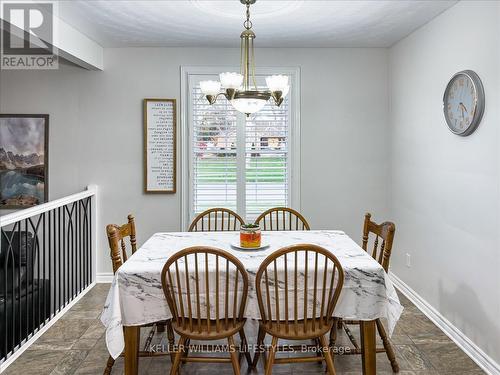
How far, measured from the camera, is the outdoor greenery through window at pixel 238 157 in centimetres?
443

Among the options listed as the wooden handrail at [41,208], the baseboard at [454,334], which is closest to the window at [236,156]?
the wooden handrail at [41,208]

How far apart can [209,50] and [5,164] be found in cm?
258

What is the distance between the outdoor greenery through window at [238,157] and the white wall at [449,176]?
1207mm

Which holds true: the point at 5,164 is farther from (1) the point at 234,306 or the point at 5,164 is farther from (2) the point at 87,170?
(1) the point at 234,306

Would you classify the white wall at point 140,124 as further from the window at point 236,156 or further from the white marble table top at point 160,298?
the white marble table top at point 160,298

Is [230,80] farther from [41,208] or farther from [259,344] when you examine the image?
[41,208]

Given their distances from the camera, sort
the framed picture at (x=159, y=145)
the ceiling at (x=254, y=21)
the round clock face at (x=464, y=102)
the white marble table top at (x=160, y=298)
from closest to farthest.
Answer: the white marble table top at (x=160, y=298) → the round clock face at (x=464, y=102) → the ceiling at (x=254, y=21) → the framed picture at (x=159, y=145)

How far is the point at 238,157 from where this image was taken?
4445mm

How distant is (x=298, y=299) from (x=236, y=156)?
92.4 inches

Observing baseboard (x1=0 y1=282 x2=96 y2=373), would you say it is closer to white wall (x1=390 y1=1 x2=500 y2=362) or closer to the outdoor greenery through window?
the outdoor greenery through window

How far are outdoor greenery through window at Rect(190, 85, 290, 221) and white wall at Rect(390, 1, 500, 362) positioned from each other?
1207 mm

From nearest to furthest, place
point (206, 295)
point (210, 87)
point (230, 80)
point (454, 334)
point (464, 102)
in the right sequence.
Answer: point (206, 295), point (230, 80), point (210, 87), point (464, 102), point (454, 334)

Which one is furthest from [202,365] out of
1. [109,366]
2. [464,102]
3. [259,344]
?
[464,102]

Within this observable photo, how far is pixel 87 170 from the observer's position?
444 cm
